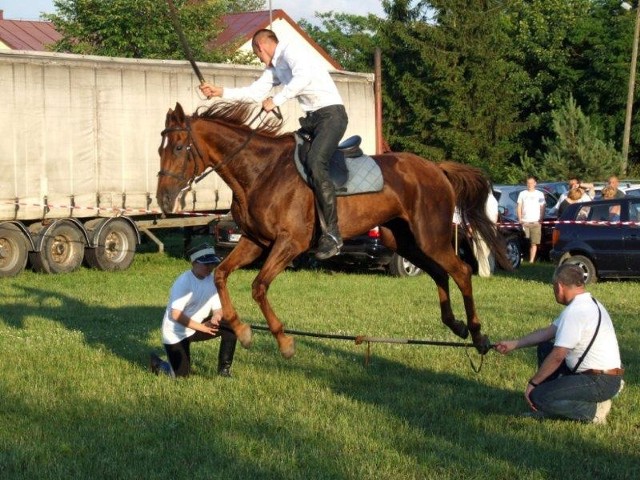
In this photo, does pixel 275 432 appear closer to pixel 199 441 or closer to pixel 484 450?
pixel 199 441

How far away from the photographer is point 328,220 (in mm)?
10430

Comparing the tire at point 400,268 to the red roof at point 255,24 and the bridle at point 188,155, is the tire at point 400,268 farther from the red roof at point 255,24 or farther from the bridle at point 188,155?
the red roof at point 255,24

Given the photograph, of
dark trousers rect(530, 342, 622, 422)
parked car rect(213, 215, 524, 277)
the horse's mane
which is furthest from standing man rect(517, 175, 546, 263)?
dark trousers rect(530, 342, 622, 422)

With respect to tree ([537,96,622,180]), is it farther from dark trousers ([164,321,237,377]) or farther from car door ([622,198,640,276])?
dark trousers ([164,321,237,377])

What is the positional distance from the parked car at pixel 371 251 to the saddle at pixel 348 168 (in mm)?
10877

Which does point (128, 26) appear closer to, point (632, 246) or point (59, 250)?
point (59, 250)

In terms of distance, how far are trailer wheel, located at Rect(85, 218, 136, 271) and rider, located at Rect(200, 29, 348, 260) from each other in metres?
14.8

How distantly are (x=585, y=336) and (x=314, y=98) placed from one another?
342 centimetres

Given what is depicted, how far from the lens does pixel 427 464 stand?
7.44m

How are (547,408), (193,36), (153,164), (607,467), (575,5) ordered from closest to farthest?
(607,467) < (547,408) < (153,164) < (193,36) < (575,5)

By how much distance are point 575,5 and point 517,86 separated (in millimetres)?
7282

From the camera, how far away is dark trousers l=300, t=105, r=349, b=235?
33.9 feet

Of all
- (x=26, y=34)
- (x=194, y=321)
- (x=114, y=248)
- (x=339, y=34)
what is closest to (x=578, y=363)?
(x=194, y=321)

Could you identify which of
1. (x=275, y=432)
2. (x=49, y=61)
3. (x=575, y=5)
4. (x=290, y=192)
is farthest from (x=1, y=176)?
(x=575, y=5)
